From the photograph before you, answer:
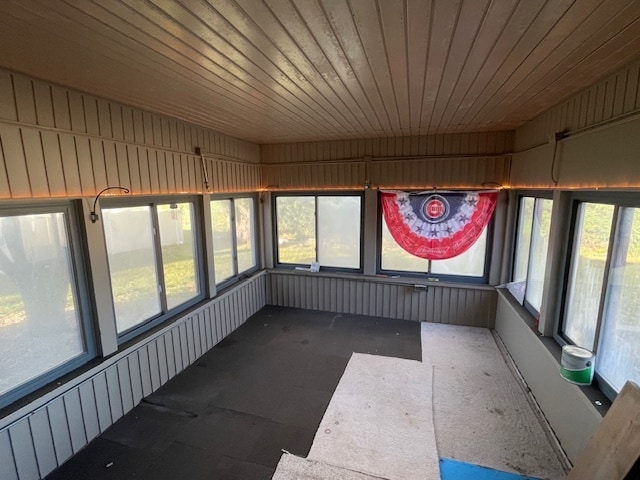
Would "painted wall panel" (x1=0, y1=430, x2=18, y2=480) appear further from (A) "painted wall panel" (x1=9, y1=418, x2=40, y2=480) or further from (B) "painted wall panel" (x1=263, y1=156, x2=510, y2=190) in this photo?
(B) "painted wall panel" (x1=263, y1=156, x2=510, y2=190)

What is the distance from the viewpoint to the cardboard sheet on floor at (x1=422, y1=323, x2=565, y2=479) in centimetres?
233

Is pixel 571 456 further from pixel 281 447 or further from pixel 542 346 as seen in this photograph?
pixel 281 447

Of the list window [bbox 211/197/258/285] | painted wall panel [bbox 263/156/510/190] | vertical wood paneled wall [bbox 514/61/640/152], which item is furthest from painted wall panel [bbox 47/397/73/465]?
vertical wood paneled wall [bbox 514/61/640/152]

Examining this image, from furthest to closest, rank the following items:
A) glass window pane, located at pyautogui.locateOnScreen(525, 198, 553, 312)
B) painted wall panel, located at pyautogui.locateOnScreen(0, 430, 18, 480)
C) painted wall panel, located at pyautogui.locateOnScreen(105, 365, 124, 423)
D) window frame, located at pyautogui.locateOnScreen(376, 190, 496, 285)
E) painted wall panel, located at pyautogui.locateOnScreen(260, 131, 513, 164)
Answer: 1. window frame, located at pyautogui.locateOnScreen(376, 190, 496, 285)
2. painted wall panel, located at pyautogui.locateOnScreen(260, 131, 513, 164)
3. glass window pane, located at pyautogui.locateOnScreen(525, 198, 553, 312)
4. painted wall panel, located at pyautogui.locateOnScreen(105, 365, 124, 423)
5. painted wall panel, located at pyautogui.locateOnScreen(0, 430, 18, 480)

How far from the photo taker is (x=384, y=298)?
495 centimetres

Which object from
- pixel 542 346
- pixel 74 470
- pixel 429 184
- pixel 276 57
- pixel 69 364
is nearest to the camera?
pixel 276 57

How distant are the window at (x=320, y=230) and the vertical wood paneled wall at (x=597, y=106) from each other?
99.6 inches

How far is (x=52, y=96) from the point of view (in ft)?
7.15

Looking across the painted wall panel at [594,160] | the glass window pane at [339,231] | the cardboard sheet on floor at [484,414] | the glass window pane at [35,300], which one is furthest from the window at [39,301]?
the painted wall panel at [594,160]

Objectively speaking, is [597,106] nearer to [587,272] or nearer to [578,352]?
[587,272]

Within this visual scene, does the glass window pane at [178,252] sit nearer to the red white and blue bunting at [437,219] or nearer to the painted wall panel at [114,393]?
the painted wall panel at [114,393]

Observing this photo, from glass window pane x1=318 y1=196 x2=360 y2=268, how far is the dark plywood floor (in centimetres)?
114

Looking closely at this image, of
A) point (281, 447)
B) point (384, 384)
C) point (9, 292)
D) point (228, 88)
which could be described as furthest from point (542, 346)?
point (9, 292)

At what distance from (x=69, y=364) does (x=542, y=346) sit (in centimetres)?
406
